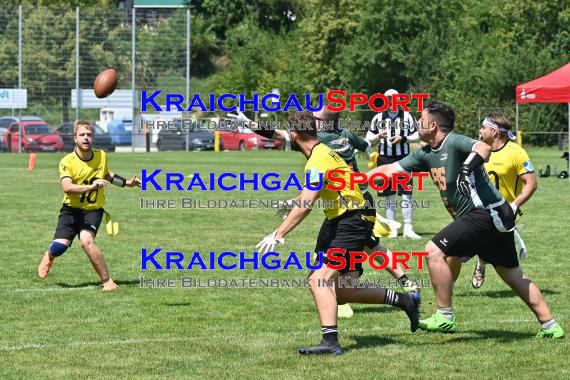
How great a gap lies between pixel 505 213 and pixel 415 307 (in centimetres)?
108

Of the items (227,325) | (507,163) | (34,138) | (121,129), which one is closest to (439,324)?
(227,325)

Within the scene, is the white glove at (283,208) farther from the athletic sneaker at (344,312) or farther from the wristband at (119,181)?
the wristband at (119,181)

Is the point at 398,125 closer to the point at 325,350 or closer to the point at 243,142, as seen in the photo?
the point at 325,350

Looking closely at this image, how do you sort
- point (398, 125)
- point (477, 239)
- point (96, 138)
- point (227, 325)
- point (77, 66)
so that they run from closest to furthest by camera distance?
point (477, 239) → point (227, 325) → point (398, 125) → point (77, 66) → point (96, 138)

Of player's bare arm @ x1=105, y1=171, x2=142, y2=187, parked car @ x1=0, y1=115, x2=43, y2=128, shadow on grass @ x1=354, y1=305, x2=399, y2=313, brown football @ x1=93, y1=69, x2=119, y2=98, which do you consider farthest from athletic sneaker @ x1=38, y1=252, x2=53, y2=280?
parked car @ x1=0, y1=115, x2=43, y2=128

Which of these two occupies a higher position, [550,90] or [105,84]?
[550,90]

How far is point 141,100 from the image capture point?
5106 centimetres

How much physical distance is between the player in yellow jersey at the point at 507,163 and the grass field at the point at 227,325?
42.9 inches

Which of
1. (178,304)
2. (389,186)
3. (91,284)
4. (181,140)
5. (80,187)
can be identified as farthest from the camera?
(181,140)

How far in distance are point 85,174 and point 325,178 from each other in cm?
427

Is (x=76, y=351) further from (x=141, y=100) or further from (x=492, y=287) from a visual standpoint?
(x=141, y=100)

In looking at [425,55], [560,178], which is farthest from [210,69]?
[560,178]

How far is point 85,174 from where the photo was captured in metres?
11.7

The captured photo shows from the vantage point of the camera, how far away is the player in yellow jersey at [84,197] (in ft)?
38.0
